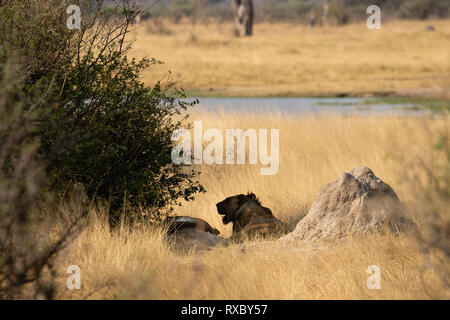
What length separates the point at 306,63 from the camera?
110ft

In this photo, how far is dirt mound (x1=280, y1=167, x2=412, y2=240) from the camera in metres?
6.61

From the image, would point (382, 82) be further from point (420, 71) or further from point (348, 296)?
point (348, 296)

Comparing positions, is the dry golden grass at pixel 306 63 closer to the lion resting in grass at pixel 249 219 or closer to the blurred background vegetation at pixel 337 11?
the blurred background vegetation at pixel 337 11

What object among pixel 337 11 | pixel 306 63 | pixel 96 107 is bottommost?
pixel 96 107

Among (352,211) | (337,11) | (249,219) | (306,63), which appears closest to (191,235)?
(249,219)

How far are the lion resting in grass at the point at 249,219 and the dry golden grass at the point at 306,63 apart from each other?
16771mm

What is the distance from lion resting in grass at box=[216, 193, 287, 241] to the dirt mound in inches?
19.2

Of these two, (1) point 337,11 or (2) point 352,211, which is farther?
(1) point 337,11

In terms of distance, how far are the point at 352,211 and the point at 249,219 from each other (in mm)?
1160

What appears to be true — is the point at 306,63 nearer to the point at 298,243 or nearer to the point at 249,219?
the point at 249,219

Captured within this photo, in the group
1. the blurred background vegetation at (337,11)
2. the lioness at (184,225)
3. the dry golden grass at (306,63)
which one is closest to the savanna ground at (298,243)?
the lioness at (184,225)

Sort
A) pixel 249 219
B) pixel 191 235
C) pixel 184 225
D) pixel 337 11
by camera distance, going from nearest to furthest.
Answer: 1. pixel 191 235
2. pixel 184 225
3. pixel 249 219
4. pixel 337 11

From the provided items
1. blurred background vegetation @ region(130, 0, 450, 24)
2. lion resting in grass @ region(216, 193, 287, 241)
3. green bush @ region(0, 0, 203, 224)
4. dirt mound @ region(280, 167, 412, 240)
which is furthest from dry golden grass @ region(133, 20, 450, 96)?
green bush @ region(0, 0, 203, 224)

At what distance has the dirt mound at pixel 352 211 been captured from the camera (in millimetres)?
6605
